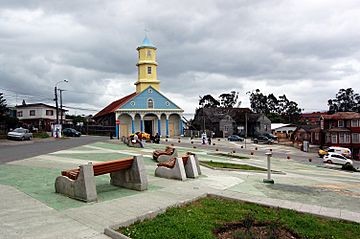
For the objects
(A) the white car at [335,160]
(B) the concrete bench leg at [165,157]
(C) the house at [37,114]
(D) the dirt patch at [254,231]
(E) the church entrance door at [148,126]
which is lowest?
(A) the white car at [335,160]

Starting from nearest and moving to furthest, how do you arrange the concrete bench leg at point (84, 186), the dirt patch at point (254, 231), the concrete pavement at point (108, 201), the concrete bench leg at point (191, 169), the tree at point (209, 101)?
1. the dirt patch at point (254, 231)
2. the concrete pavement at point (108, 201)
3. the concrete bench leg at point (84, 186)
4. the concrete bench leg at point (191, 169)
5. the tree at point (209, 101)

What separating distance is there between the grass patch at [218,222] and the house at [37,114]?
65953 millimetres

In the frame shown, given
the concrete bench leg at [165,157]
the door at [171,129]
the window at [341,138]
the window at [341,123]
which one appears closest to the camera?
the concrete bench leg at [165,157]

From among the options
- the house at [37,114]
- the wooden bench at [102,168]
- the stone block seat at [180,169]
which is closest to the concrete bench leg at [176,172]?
the stone block seat at [180,169]

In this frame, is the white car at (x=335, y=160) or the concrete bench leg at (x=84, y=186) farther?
the white car at (x=335, y=160)

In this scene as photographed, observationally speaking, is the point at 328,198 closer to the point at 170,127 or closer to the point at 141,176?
the point at 141,176

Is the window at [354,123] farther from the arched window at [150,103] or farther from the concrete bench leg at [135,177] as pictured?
the concrete bench leg at [135,177]

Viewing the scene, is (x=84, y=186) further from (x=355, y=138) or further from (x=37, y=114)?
(x=37, y=114)

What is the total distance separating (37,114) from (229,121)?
43540 millimetres

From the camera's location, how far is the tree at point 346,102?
4523 inches

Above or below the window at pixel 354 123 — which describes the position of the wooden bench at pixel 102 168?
below

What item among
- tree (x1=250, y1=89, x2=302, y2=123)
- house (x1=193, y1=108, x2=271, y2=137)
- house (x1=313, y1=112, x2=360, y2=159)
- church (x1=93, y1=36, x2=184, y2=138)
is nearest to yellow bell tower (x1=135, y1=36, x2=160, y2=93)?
church (x1=93, y1=36, x2=184, y2=138)

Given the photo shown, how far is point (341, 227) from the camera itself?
5.86 m

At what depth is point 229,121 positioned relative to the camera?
7338cm
